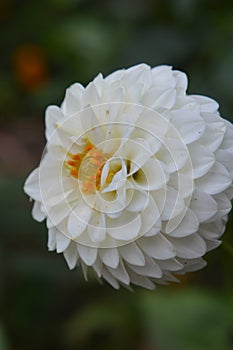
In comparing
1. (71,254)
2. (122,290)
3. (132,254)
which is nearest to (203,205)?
(132,254)

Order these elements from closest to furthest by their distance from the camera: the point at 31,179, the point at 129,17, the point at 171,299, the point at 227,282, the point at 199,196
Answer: the point at 199,196, the point at 31,179, the point at 227,282, the point at 171,299, the point at 129,17

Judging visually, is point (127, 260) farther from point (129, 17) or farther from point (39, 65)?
point (39, 65)

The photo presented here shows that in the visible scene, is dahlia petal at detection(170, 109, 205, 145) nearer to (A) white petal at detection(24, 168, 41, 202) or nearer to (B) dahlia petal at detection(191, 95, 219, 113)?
(B) dahlia petal at detection(191, 95, 219, 113)

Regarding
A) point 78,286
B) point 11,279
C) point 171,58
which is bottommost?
point 78,286

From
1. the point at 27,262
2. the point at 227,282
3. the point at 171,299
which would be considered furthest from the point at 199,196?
the point at 27,262

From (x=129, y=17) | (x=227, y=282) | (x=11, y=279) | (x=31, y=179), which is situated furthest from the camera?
(x=129, y=17)

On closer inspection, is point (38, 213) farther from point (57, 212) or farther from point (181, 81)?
point (181, 81)
